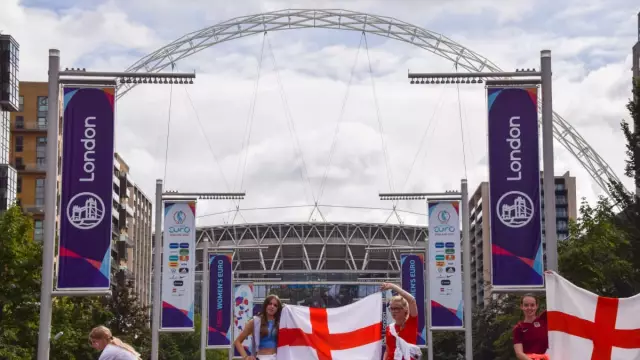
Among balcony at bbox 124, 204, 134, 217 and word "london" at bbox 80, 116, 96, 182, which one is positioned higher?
balcony at bbox 124, 204, 134, 217

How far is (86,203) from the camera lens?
85.2 feet

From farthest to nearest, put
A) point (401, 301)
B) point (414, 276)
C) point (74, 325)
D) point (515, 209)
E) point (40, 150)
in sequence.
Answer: point (40, 150)
point (74, 325)
point (414, 276)
point (515, 209)
point (401, 301)

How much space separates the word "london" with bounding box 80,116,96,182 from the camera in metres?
26.1

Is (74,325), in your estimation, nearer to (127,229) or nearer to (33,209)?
(33,209)

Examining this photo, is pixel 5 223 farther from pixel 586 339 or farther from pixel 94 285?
pixel 586 339

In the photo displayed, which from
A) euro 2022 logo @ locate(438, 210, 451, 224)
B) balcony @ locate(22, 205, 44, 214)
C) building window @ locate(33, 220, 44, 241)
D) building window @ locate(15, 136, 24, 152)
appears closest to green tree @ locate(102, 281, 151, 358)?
building window @ locate(33, 220, 44, 241)

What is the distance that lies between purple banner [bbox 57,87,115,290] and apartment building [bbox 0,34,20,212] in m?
76.8

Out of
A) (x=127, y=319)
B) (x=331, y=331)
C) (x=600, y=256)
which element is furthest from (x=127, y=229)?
(x=331, y=331)

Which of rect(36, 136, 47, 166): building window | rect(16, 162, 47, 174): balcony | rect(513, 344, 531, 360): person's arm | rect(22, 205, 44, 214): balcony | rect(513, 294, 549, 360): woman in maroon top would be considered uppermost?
rect(36, 136, 47, 166): building window

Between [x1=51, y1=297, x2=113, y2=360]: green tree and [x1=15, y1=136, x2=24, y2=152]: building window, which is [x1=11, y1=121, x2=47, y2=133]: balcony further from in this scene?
[x1=51, y1=297, x2=113, y2=360]: green tree

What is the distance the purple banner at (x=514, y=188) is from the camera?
24.7 m

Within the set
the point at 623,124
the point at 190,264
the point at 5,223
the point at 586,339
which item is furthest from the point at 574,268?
the point at 586,339

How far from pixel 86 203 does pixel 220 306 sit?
35.1 meters

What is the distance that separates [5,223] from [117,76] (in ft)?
95.5
